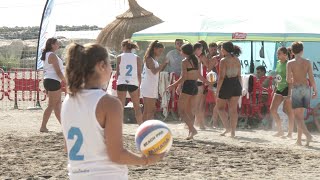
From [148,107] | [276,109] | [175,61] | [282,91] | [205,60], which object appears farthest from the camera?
[175,61]

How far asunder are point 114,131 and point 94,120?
0.13 m

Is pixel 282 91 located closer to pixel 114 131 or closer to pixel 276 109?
pixel 276 109

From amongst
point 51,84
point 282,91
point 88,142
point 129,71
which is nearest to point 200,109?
point 282,91

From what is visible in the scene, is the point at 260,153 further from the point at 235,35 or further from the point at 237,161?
the point at 235,35

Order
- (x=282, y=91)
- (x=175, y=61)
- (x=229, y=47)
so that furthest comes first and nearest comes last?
(x=175, y=61), (x=282, y=91), (x=229, y=47)

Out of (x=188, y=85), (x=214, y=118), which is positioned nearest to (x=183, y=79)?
(x=188, y=85)

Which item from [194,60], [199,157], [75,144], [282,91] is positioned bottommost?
[199,157]

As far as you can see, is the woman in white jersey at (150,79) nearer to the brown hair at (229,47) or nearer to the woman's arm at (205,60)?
the brown hair at (229,47)

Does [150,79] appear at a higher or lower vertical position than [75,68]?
lower

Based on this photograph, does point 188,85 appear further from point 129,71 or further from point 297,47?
point 297,47

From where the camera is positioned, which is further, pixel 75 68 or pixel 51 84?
pixel 51 84

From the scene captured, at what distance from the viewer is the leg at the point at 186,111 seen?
1149 centimetres

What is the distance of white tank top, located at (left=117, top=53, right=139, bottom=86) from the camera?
38.4 feet

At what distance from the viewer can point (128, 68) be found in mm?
11727
